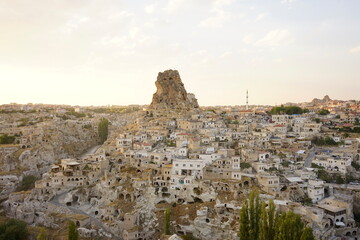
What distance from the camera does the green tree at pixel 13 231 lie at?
28000 millimetres

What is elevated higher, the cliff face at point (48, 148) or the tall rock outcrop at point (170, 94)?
the tall rock outcrop at point (170, 94)

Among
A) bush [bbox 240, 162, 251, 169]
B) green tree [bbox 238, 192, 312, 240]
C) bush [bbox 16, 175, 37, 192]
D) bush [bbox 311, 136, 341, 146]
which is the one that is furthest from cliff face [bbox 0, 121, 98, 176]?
bush [bbox 311, 136, 341, 146]

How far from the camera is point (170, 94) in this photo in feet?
237

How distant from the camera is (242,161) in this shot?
130 ft

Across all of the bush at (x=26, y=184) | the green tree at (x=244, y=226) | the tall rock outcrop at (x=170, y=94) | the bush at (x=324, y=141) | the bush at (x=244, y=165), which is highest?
the tall rock outcrop at (x=170, y=94)

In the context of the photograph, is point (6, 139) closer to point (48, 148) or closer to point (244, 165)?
point (48, 148)

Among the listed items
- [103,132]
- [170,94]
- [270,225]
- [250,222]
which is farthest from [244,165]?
[103,132]

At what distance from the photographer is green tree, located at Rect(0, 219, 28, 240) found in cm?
2800

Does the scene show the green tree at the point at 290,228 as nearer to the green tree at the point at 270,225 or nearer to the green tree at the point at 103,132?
the green tree at the point at 270,225

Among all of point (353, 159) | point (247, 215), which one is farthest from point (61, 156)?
point (353, 159)

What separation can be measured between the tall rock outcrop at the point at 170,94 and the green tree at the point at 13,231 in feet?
143

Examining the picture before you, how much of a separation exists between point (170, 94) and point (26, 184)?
3696cm

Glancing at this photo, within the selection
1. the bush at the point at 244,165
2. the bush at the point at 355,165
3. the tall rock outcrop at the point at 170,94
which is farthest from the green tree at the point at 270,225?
the tall rock outcrop at the point at 170,94

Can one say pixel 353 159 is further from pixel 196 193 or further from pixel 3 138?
pixel 3 138
